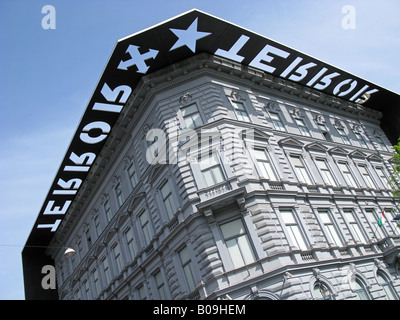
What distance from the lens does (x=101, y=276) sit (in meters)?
31.7

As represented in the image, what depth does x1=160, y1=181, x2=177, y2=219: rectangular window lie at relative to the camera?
23.1m

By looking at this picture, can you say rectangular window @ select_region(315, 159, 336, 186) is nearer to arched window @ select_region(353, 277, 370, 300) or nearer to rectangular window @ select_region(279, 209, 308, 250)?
rectangular window @ select_region(279, 209, 308, 250)

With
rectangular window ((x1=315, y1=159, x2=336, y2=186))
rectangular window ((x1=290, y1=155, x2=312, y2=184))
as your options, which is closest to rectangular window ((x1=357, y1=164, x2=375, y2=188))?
rectangular window ((x1=315, y1=159, x2=336, y2=186))

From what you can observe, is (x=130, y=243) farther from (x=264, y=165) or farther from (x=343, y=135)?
(x=343, y=135)

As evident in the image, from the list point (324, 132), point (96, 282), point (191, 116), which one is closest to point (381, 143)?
point (324, 132)

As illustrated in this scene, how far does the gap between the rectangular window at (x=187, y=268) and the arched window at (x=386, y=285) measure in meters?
11.3

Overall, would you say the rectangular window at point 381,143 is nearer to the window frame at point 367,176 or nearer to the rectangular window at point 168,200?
the window frame at point 367,176

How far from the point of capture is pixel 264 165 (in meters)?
23.4

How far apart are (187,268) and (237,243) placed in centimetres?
349

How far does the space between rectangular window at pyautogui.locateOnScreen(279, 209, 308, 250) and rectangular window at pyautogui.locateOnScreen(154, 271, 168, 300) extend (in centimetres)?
829

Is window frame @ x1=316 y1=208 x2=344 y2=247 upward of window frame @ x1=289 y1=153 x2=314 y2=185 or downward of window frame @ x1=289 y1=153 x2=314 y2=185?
downward

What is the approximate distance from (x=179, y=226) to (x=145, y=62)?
1038 cm

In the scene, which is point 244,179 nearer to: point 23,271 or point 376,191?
point 376,191

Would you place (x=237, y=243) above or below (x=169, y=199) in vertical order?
below
